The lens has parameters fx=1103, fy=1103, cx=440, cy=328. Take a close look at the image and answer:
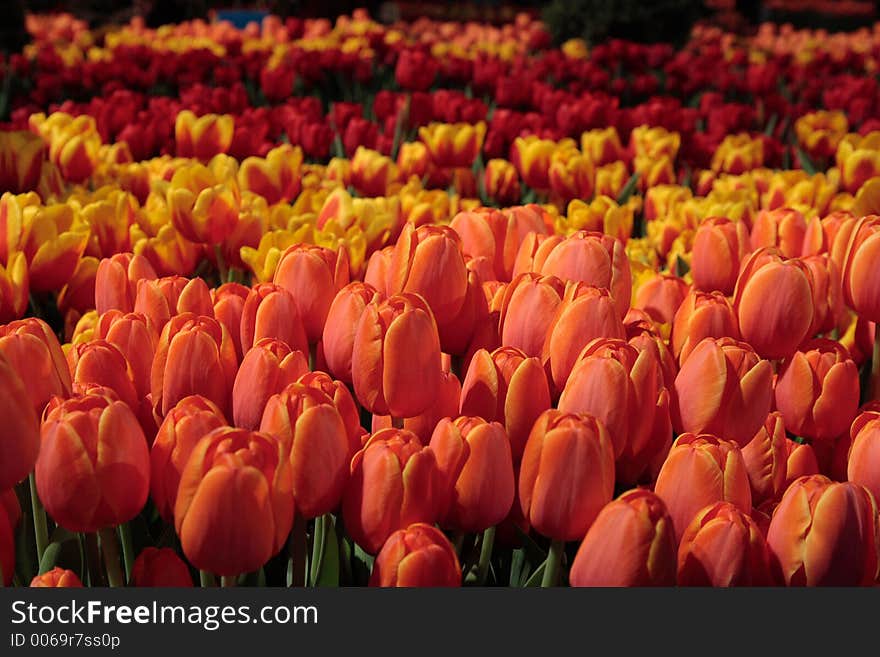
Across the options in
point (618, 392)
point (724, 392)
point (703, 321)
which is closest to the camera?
point (618, 392)

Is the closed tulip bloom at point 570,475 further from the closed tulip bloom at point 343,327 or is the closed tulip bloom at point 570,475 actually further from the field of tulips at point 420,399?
the closed tulip bloom at point 343,327

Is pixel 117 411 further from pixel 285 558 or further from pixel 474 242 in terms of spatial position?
pixel 474 242

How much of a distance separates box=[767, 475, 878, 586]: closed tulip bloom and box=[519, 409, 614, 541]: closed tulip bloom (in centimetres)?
17

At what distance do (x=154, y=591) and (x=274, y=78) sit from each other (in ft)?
16.4

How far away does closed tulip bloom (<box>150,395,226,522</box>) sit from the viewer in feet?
3.40

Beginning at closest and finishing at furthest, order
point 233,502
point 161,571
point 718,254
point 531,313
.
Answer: point 233,502 → point 161,571 → point 531,313 → point 718,254

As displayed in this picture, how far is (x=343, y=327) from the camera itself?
52.4 inches

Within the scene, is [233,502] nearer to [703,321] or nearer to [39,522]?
[39,522]

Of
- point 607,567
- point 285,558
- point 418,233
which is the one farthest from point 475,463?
point 418,233

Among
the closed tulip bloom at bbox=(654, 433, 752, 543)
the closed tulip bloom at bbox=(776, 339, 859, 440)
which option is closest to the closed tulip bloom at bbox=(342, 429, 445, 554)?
the closed tulip bloom at bbox=(654, 433, 752, 543)

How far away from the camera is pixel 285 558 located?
1250 millimetres

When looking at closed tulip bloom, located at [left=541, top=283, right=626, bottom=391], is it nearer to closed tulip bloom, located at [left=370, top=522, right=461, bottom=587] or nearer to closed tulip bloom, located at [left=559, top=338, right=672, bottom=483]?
closed tulip bloom, located at [left=559, top=338, right=672, bottom=483]

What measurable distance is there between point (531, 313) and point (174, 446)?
507 mm

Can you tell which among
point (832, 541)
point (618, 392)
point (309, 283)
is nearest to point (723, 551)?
point (832, 541)
